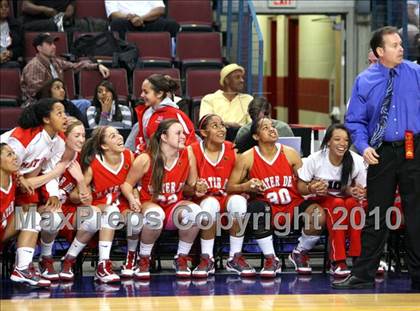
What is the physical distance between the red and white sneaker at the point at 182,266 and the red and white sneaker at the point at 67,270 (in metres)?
0.77

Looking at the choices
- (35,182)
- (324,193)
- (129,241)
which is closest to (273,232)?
(324,193)

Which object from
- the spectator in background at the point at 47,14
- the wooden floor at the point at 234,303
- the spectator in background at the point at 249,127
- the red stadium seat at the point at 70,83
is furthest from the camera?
the spectator in background at the point at 47,14

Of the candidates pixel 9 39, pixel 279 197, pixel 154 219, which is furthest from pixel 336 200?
pixel 9 39

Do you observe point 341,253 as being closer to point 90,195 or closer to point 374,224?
point 374,224

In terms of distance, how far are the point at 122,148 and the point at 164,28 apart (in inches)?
170

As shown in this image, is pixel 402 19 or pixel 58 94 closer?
pixel 58 94

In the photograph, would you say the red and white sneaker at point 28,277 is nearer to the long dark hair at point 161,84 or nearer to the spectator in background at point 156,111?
the spectator in background at point 156,111

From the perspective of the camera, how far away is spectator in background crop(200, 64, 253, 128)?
10180 mm

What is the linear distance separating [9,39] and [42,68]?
1.08 metres

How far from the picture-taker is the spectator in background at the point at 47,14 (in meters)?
12.5

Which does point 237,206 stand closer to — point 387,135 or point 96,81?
point 387,135

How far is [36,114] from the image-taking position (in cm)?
832

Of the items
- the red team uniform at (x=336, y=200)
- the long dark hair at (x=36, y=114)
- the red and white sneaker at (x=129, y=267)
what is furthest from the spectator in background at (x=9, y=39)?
the red team uniform at (x=336, y=200)

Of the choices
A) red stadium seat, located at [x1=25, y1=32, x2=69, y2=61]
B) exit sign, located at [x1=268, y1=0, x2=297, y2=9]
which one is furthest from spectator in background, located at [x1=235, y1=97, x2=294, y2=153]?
exit sign, located at [x1=268, y1=0, x2=297, y2=9]
